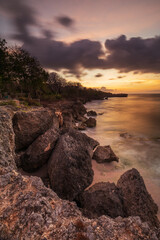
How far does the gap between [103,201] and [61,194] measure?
5.55ft

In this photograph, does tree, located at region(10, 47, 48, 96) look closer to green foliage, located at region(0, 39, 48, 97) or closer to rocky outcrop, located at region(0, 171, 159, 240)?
green foliage, located at region(0, 39, 48, 97)

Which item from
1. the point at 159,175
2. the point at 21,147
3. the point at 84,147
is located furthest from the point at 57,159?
the point at 159,175

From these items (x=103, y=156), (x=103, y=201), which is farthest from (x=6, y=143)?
(x=103, y=156)

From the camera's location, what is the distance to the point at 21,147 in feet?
24.6

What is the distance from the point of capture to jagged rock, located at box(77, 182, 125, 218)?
13.7ft

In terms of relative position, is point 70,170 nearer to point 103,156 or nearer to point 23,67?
point 103,156

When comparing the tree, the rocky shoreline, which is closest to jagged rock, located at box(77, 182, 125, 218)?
the rocky shoreline

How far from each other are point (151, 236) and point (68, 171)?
3556 mm

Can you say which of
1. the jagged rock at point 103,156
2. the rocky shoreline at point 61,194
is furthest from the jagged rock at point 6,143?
the jagged rock at point 103,156

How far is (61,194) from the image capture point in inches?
185

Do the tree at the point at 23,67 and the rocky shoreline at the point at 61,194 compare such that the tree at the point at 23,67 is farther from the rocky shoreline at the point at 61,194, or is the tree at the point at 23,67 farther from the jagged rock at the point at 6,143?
the jagged rock at the point at 6,143

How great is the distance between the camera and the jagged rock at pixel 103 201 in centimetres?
417

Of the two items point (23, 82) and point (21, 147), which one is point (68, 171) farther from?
point (23, 82)

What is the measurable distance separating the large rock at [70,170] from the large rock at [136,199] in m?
1.61
